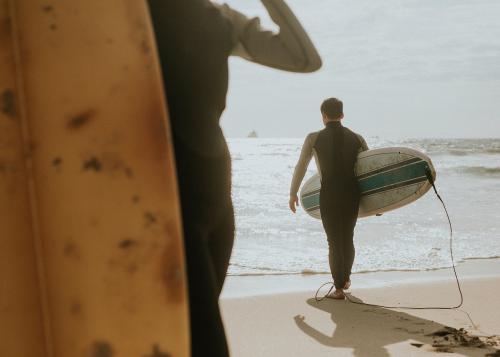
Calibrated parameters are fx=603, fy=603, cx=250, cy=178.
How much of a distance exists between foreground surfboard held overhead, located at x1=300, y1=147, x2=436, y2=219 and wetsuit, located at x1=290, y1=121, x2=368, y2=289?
0.77 feet

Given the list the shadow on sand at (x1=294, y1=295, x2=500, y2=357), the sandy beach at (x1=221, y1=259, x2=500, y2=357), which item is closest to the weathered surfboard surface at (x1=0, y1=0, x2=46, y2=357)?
the sandy beach at (x1=221, y1=259, x2=500, y2=357)

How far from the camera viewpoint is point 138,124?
1343mm

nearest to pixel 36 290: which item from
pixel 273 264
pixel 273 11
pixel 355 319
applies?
pixel 273 11

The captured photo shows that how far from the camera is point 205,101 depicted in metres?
1.50

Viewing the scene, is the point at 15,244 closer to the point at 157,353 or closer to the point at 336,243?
the point at 157,353

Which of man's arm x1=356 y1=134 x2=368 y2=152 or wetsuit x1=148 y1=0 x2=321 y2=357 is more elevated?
wetsuit x1=148 y1=0 x2=321 y2=357

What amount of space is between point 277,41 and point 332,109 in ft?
12.2

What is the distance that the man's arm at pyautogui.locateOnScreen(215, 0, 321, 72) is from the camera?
1521 millimetres

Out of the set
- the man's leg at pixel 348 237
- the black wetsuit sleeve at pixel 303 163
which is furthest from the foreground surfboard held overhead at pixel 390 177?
the black wetsuit sleeve at pixel 303 163

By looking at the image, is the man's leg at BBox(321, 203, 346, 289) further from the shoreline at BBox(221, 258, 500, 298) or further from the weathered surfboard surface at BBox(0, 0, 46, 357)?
the weathered surfboard surface at BBox(0, 0, 46, 357)

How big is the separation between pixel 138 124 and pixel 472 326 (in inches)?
144

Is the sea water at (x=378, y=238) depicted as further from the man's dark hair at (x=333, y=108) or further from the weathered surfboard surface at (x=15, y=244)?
the weathered surfboard surface at (x=15, y=244)

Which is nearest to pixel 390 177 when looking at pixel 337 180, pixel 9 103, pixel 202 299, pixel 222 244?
pixel 337 180

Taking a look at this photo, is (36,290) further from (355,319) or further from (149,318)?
(355,319)
